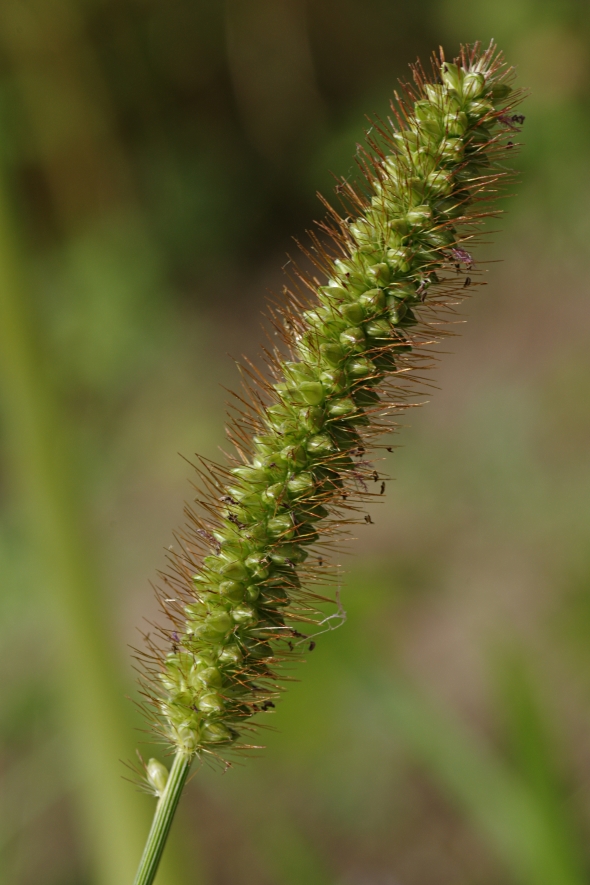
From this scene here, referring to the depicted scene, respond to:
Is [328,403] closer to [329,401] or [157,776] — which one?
[329,401]

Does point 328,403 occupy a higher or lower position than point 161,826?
higher

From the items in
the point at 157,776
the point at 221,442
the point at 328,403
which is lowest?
the point at 221,442

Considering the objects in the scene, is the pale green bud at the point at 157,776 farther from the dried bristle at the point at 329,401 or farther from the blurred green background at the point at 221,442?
the blurred green background at the point at 221,442

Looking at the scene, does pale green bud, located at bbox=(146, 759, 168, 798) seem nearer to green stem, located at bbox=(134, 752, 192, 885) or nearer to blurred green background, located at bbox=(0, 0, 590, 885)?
green stem, located at bbox=(134, 752, 192, 885)

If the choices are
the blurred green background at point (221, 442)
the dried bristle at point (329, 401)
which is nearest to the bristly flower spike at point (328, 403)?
the dried bristle at point (329, 401)

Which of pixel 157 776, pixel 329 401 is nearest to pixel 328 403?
pixel 329 401

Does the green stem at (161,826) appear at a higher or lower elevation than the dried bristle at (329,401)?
lower

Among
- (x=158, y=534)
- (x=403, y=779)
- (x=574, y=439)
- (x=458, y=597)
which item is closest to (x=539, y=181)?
(x=574, y=439)
